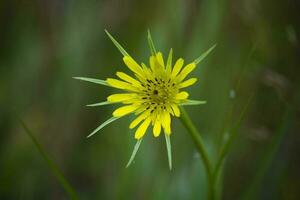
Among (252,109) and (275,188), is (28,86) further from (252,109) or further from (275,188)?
(275,188)

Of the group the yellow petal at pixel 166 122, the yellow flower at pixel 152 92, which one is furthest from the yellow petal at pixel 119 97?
the yellow petal at pixel 166 122

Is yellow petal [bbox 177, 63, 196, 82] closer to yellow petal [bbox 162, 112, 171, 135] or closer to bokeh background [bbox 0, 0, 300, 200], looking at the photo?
yellow petal [bbox 162, 112, 171, 135]

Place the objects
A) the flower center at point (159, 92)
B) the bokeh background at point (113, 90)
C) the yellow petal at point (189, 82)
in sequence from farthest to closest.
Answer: the bokeh background at point (113, 90)
the flower center at point (159, 92)
the yellow petal at point (189, 82)

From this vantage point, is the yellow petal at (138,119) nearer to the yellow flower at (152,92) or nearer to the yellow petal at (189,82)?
the yellow flower at (152,92)

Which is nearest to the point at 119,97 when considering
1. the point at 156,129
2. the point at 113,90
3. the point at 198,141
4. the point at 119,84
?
the point at 119,84

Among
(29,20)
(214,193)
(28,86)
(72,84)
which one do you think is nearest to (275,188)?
(214,193)
